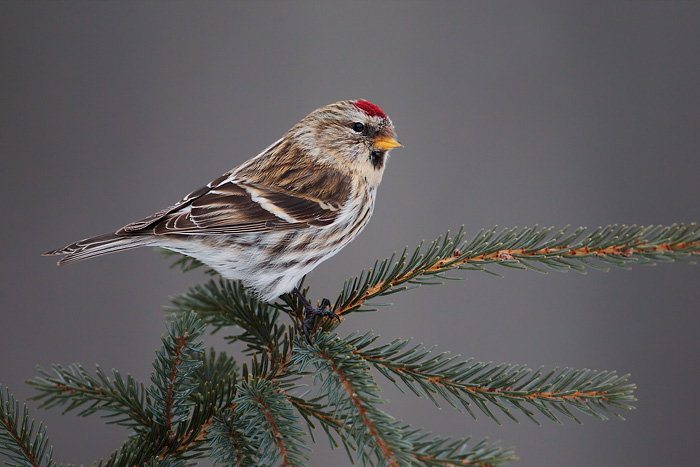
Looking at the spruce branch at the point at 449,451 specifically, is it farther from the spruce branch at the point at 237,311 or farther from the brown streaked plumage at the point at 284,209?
the brown streaked plumage at the point at 284,209

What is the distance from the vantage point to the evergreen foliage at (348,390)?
0.71 meters

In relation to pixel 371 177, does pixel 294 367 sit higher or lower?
lower

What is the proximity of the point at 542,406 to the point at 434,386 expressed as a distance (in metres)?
0.16

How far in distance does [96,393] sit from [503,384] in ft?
2.04

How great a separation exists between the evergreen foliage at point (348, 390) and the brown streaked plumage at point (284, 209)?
255mm

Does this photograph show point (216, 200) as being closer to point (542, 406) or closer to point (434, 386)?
point (434, 386)

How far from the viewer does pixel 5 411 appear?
0.71 metres

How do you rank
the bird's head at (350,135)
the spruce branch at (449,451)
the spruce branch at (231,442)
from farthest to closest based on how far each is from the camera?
the bird's head at (350,135) → the spruce branch at (231,442) → the spruce branch at (449,451)

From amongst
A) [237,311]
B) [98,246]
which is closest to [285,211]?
[237,311]

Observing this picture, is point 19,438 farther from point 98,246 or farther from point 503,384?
point 503,384

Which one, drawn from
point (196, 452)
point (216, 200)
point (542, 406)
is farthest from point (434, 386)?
point (216, 200)

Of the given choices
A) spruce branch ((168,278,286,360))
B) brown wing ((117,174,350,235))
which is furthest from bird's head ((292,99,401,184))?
spruce branch ((168,278,286,360))

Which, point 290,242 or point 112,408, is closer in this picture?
point 112,408

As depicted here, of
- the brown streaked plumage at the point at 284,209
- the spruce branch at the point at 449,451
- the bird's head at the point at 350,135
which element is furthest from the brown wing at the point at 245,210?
the spruce branch at the point at 449,451
